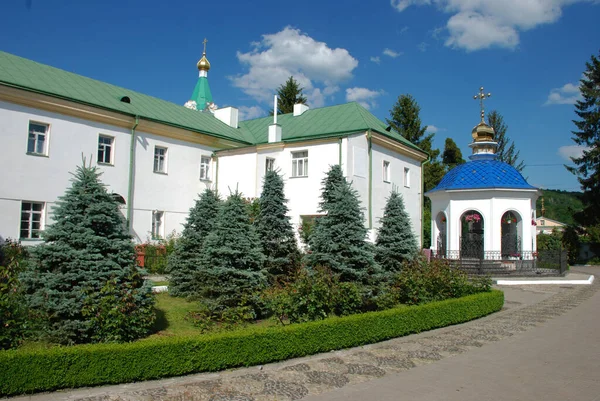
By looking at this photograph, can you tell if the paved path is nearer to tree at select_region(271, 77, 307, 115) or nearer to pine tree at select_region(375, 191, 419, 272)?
pine tree at select_region(375, 191, 419, 272)

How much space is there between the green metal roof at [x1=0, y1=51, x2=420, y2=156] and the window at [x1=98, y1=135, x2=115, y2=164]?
1337mm

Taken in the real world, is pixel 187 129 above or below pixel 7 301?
above

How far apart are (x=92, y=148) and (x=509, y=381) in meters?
18.1

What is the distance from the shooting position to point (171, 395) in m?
6.09

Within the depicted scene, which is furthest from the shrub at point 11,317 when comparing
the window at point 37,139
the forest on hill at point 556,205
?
the forest on hill at point 556,205

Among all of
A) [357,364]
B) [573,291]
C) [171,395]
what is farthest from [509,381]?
[573,291]

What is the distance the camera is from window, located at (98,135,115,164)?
2012cm

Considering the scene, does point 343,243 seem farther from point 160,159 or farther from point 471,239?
point 160,159

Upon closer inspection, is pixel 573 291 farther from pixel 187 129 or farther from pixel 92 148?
pixel 92 148

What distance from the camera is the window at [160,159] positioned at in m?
22.4

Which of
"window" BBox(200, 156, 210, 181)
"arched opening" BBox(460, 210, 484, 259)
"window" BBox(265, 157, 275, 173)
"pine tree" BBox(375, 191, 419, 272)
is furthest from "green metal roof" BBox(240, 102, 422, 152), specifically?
"pine tree" BBox(375, 191, 419, 272)

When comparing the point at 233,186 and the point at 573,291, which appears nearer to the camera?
the point at 573,291

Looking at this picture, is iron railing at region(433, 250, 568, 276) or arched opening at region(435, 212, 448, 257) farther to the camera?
arched opening at region(435, 212, 448, 257)

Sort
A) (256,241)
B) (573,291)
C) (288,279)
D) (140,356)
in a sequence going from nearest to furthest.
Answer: (140,356) → (256,241) → (288,279) → (573,291)
